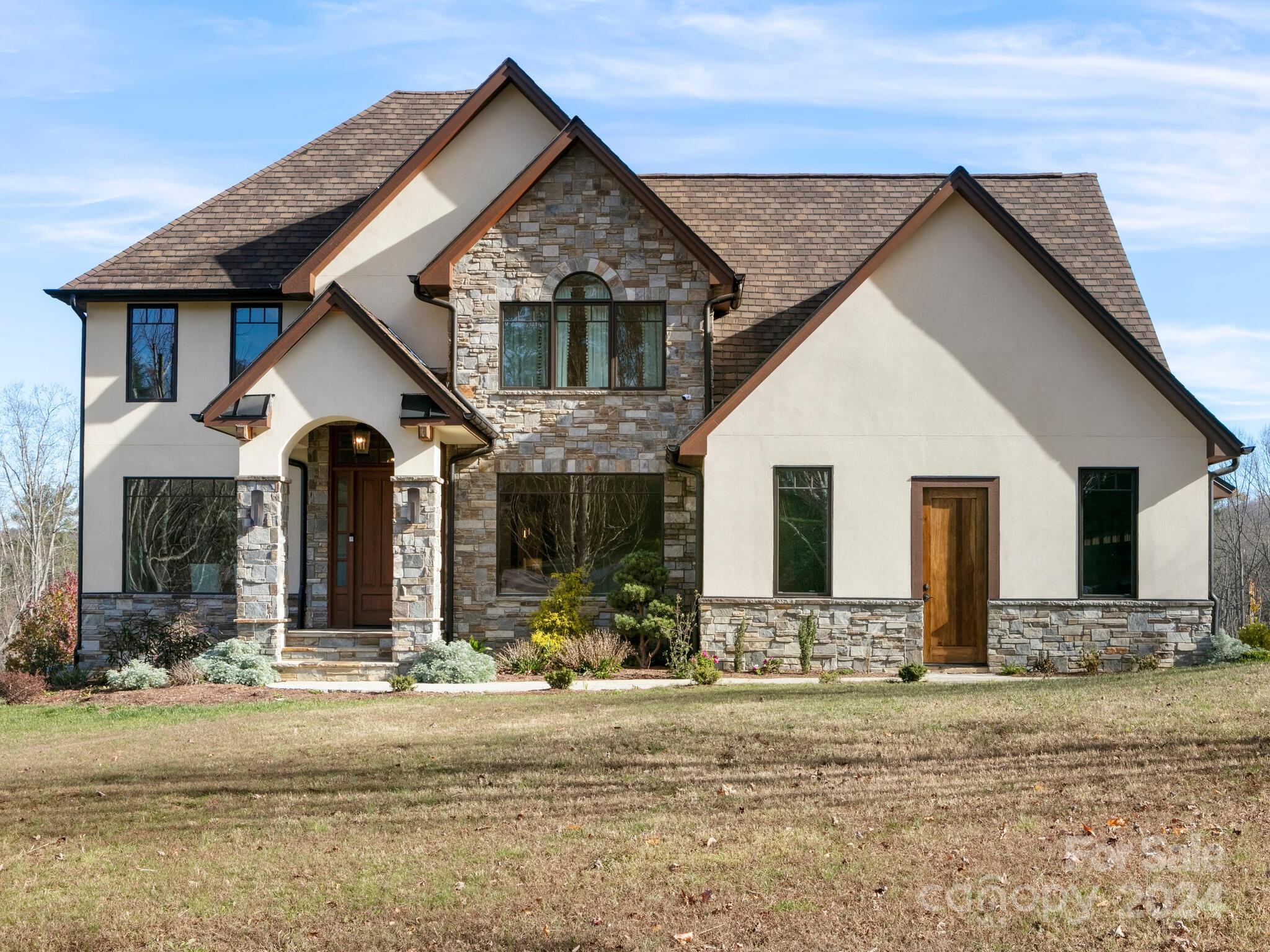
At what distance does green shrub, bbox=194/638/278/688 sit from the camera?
1527 cm

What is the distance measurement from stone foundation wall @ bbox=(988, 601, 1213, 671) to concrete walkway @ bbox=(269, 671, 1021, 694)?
71 centimetres

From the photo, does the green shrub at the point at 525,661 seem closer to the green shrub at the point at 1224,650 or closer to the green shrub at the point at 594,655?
the green shrub at the point at 594,655

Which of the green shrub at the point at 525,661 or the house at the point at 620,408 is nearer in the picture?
the house at the point at 620,408

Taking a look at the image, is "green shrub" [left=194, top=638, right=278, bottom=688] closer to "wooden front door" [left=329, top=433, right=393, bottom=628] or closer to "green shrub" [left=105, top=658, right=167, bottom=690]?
"green shrub" [left=105, top=658, right=167, bottom=690]

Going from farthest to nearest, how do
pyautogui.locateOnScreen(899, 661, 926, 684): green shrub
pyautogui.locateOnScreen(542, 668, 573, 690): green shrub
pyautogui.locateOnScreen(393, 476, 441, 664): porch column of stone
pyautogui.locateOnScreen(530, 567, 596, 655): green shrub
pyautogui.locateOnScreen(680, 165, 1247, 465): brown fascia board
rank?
pyautogui.locateOnScreen(530, 567, 596, 655): green shrub → pyautogui.locateOnScreen(393, 476, 441, 664): porch column of stone → pyautogui.locateOnScreen(680, 165, 1247, 465): brown fascia board → pyautogui.locateOnScreen(899, 661, 926, 684): green shrub → pyautogui.locateOnScreen(542, 668, 573, 690): green shrub

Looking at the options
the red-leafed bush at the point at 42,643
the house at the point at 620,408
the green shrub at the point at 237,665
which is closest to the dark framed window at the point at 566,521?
the house at the point at 620,408

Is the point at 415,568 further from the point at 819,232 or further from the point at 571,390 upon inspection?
the point at 819,232

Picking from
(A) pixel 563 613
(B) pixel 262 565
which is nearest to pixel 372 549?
(B) pixel 262 565

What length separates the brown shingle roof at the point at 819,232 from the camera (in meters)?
19.0

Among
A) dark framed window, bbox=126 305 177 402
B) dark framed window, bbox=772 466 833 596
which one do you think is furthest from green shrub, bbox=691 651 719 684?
dark framed window, bbox=126 305 177 402

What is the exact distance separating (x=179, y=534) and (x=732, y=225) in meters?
10.6

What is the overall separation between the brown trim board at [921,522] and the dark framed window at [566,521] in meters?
3.79

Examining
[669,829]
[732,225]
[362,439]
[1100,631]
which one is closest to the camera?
[669,829]

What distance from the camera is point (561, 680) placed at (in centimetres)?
1434
